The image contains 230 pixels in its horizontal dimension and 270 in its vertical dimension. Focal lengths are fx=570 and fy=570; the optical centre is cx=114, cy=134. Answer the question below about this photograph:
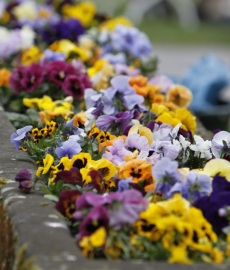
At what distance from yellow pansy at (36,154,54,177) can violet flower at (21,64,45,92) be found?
124 cm

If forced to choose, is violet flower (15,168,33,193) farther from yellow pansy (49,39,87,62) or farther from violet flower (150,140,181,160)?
yellow pansy (49,39,87,62)

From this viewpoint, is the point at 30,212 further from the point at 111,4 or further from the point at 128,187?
the point at 111,4

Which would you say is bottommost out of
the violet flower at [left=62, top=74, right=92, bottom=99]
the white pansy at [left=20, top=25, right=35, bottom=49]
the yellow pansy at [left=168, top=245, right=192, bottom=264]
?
the white pansy at [left=20, top=25, right=35, bottom=49]

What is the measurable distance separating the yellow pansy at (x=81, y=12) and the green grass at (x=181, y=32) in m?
7.57

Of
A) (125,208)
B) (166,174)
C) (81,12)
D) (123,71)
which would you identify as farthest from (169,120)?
(81,12)

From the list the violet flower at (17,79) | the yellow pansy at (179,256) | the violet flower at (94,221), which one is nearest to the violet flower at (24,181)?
the violet flower at (94,221)

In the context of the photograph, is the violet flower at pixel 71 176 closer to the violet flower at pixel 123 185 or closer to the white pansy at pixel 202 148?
the violet flower at pixel 123 185

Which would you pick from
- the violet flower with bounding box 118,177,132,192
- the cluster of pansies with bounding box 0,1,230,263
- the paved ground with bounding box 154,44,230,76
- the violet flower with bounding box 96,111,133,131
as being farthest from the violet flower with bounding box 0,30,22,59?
the paved ground with bounding box 154,44,230,76

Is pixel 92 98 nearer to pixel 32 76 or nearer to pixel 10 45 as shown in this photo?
pixel 32 76

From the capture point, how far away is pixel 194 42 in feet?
45.8

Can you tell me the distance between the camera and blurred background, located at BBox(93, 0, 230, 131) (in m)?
5.58

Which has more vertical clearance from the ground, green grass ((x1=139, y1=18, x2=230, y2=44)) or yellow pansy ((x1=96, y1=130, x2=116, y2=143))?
yellow pansy ((x1=96, y1=130, x2=116, y2=143))

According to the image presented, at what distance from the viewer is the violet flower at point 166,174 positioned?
1.87 meters

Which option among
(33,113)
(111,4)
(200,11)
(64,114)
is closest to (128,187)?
(64,114)
